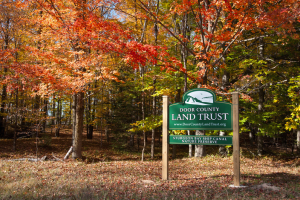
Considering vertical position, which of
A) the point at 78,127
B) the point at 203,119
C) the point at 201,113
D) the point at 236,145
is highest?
the point at 201,113

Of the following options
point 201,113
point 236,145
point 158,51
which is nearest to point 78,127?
point 158,51

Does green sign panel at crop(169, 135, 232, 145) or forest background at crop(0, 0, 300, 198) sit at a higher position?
forest background at crop(0, 0, 300, 198)

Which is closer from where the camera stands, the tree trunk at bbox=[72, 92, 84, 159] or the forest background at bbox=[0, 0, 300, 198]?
the forest background at bbox=[0, 0, 300, 198]

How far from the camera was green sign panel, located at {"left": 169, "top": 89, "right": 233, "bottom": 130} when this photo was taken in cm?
680

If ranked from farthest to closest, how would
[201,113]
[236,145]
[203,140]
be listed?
[201,113] < [203,140] < [236,145]

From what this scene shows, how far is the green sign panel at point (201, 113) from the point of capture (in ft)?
22.3

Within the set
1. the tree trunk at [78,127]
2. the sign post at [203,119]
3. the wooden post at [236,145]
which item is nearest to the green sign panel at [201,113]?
the sign post at [203,119]

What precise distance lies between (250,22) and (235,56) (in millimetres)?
4523

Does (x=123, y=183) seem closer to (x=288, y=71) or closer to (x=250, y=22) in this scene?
(x=250, y=22)

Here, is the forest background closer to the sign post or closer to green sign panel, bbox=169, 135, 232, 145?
the sign post

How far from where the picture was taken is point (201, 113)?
7129mm

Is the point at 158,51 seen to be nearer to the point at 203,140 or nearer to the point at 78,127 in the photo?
the point at 203,140

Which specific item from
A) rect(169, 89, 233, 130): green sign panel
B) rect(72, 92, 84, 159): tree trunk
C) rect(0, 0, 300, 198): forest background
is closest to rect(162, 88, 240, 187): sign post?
rect(169, 89, 233, 130): green sign panel

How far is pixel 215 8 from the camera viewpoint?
9531 mm
